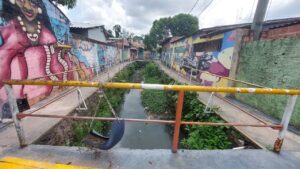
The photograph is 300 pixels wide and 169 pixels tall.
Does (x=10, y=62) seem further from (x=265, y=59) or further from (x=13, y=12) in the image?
(x=265, y=59)

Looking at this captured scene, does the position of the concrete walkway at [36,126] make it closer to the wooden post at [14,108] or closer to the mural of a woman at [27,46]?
the wooden post at [14,108]

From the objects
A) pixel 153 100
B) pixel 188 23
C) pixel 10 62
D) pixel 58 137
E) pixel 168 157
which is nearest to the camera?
pixel 168 157

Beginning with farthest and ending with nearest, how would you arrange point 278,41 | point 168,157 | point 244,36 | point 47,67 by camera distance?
point 244,36 → point 47,67 → point 278,41 → point 168,157

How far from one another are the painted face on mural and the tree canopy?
32.9 meters

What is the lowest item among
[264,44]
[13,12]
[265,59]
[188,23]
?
[265,59]

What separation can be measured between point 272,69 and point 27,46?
7.34m

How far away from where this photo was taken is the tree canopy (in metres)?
37.0

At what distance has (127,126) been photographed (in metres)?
6.35

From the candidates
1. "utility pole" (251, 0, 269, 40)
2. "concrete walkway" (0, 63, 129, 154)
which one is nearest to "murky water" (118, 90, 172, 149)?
"concrete walkway" (0, 63, 129, 154)

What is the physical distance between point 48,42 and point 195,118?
18.5 ft

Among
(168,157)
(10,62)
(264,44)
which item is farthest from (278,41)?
(10,62)

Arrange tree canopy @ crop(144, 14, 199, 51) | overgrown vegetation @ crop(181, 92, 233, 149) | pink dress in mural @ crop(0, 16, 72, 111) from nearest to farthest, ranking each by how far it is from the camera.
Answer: overgrown vegetation @ crop(181, 92, 233, 149) → pink dress in mural @ crop(0, 16, 72, 111) → tree canopy @ crop(144, 14, 199, 51)

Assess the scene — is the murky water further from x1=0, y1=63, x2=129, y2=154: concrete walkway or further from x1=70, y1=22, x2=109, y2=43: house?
x1=70, y1=22, x2=109, y2=43: house

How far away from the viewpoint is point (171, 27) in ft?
124
